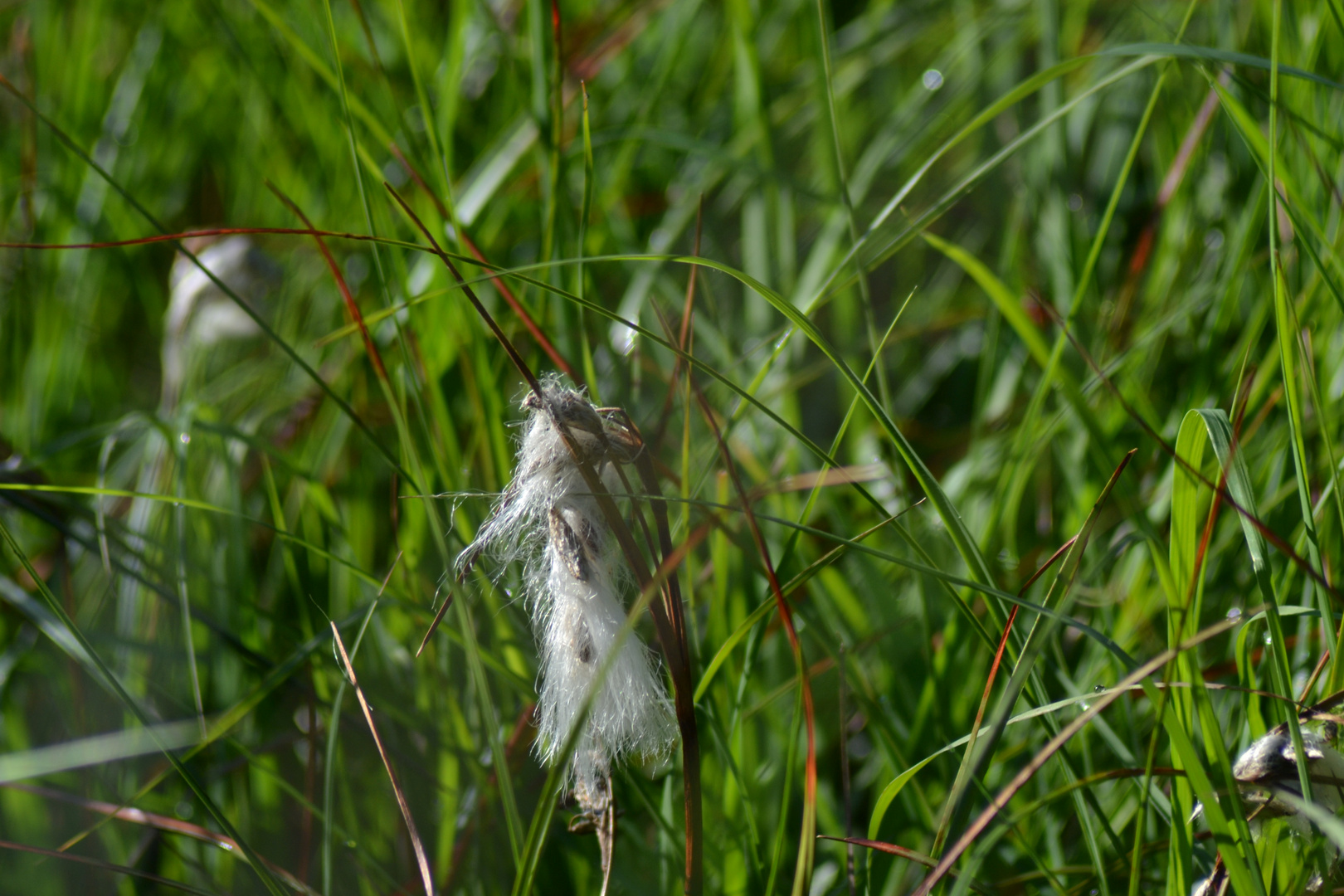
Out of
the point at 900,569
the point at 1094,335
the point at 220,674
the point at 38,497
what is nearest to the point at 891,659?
the point at 900,569

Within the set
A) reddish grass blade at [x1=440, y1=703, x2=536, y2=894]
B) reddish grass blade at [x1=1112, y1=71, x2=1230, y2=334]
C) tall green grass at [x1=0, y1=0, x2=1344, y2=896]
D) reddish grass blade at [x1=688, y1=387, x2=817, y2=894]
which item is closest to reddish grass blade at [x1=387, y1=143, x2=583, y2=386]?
tall green grass at [x1=0, y1=0, x2=1344, y2=896]

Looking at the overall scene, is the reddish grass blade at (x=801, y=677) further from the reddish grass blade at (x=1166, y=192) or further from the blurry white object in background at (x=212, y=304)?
the blurry white object in background at (x=212, y=304)

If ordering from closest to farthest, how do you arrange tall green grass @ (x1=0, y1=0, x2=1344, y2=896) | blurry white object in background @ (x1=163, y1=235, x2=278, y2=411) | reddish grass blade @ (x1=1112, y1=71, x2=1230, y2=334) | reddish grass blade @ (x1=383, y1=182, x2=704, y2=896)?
1. reddish grass blade @ (x1=383, y1=182, x2=704, y2=896)
2. tall green grass @ (x1=0, y1=0, x2=1344, y2=896)
3. reddish grass blade @ (x1=1112, y1=71, x2=1230, y2=334)
4. blurry white object in background @ (x1=163, y1=235, x2=278, y2=411)

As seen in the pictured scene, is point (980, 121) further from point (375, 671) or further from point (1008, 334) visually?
point (375, 671)

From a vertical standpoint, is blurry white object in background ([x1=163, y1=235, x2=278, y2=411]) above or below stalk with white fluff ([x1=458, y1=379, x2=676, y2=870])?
above

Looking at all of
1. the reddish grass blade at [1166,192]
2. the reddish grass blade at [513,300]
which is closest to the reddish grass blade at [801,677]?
the reddish grass blade at [513,300]

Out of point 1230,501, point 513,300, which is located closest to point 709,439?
point 513,300

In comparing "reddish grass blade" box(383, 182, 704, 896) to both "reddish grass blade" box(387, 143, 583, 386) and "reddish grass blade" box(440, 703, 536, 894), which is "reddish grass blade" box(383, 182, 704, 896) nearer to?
"reddish grass blade" box(387, 143, 583, 386)
